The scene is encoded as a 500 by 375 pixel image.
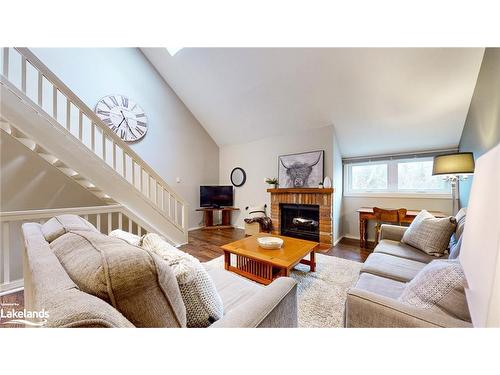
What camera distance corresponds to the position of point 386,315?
2.23ft

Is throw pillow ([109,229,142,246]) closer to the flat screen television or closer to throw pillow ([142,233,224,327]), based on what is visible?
throw pillow ([142,233,224,327])

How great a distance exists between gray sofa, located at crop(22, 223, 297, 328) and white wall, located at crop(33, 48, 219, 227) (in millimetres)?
2647

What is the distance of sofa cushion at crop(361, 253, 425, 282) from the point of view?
1245mm

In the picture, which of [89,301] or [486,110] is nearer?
[89,301]

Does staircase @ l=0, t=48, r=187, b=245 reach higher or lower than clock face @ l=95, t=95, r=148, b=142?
lower

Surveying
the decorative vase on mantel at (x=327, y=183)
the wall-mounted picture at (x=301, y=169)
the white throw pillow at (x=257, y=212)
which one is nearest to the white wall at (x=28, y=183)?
the white throw pillow at (x=257, y=212)

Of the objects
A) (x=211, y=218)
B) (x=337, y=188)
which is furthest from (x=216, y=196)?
(x=337, y=188)

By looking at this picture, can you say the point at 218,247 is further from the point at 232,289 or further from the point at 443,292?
the point at 443,292

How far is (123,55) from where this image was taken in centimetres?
308

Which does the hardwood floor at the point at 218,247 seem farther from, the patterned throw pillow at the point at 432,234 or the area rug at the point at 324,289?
the patterned throw pillow at the point at 432,234

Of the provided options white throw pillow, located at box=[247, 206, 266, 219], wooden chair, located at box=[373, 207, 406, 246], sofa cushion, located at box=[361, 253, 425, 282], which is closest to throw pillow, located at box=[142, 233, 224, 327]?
sofa cushion, located at box=[361, 253, 425, 282]

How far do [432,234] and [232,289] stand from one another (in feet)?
5.90
